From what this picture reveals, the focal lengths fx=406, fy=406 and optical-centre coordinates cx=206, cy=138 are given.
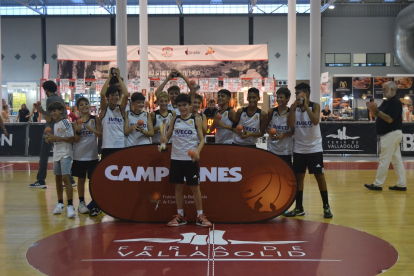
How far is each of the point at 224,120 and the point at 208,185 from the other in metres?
1.11

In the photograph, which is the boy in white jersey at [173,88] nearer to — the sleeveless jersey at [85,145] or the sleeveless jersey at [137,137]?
the sleeveless jersey at [137,137]

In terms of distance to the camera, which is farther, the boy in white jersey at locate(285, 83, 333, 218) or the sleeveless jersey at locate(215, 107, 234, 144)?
the sleeveless jersey at locate(215, 107, 234, 144)

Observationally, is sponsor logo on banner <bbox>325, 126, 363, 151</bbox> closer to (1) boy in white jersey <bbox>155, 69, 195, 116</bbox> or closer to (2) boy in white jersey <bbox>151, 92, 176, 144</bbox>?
(1) boy in white jersey <bbox>155, 69, 195, 116</bbox>

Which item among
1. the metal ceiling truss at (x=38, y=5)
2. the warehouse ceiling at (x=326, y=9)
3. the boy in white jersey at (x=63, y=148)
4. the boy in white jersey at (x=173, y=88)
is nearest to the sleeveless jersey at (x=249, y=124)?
the boy in white jersey at (x=173, y=88)

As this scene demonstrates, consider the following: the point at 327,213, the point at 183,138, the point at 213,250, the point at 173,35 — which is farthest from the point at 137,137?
the point at 173,35

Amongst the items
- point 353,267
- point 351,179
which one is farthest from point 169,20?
point 353,267

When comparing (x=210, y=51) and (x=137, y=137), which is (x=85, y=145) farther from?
(x=210, y=51)

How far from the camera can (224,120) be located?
19.0ft

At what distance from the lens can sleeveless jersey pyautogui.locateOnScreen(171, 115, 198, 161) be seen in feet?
15.8

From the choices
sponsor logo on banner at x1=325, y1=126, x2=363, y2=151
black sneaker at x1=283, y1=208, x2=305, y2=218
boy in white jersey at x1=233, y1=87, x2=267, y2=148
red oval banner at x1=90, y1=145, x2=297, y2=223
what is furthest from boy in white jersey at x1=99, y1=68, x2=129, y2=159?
sponsor logo on banner at x1=325, y1=126, x2=363, y2=151

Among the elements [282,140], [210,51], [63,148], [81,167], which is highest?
[210,51]

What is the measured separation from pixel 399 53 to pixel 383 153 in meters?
20.4

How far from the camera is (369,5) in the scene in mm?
28844

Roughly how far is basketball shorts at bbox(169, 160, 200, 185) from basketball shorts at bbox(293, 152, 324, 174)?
4.67 ft
